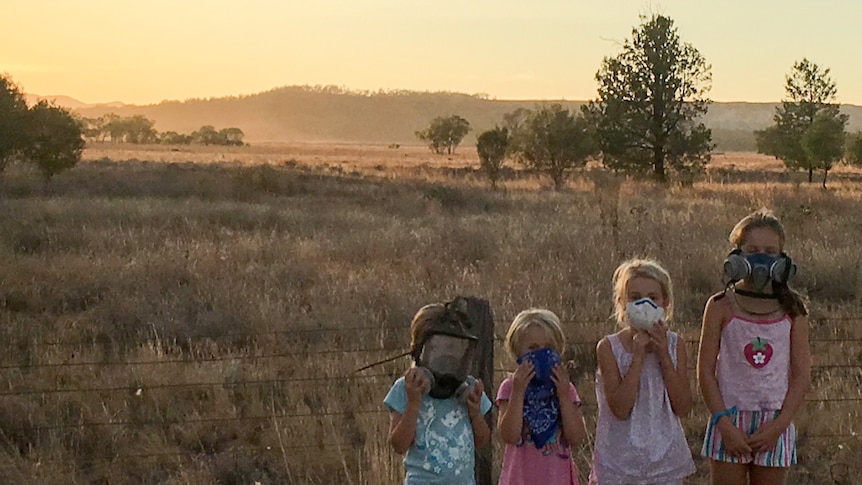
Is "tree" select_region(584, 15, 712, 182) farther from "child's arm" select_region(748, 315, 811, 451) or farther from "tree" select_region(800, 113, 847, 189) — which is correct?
"child's arm" select_region(748, 315, 811, 451)

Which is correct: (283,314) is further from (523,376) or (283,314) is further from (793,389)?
(793,389)

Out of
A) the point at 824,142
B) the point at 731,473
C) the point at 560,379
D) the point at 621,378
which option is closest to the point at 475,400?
the point at 560,379

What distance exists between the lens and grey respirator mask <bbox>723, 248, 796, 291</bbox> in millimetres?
3459

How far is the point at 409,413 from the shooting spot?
314 cm

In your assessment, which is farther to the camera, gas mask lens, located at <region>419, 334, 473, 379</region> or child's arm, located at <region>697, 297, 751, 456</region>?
child's arm, located at <region>697, 297, 751, 456</region>

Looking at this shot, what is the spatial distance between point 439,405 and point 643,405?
2.72ft

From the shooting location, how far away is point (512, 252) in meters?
11.8

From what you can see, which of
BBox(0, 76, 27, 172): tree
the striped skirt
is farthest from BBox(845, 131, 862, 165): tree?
the striped skirt

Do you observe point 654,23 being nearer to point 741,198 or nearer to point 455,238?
point 741,198

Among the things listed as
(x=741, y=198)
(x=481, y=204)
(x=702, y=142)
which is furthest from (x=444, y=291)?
(x=702, y=142)

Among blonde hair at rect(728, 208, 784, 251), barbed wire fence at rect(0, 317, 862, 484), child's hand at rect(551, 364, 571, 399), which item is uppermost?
blonde hair at rect(728, 208, 784, 251)

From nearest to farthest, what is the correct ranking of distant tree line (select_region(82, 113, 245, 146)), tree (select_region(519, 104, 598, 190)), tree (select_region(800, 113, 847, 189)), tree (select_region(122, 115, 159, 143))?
tree (select_region(519, 104, 598, 190)), tree (select_region(800, 113, 847, 189)), distant tree line (select_region(82, 113, 245, 146)), tree (select_region(122, 115, 159, 143))

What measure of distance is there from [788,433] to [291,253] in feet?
31.2

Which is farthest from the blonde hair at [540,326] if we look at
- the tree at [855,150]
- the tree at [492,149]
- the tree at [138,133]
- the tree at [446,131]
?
the tree at [138,133]
